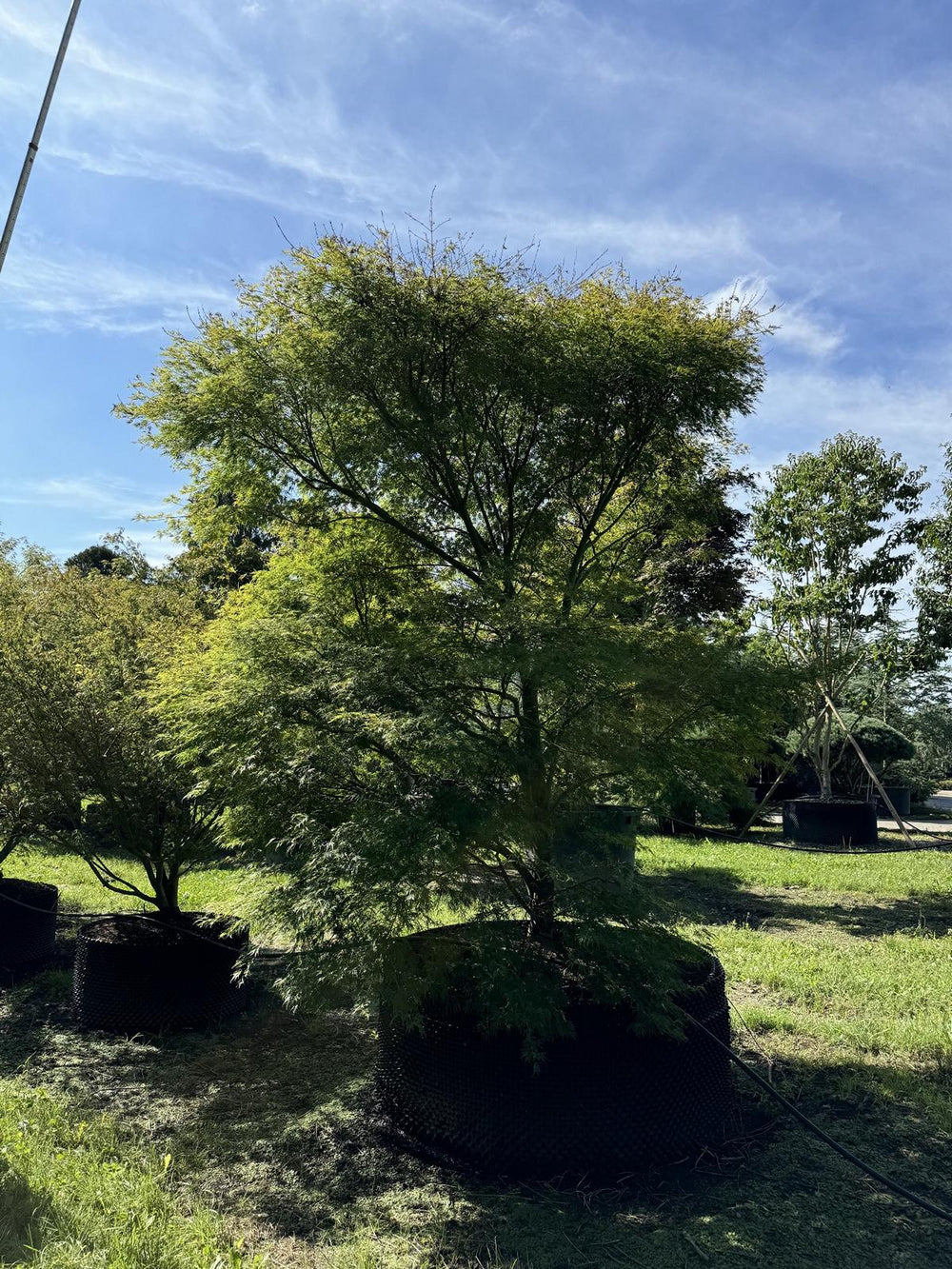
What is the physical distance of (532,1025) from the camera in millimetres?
3678

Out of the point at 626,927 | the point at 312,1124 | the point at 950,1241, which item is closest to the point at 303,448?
the point at 626,927

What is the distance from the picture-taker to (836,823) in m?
13.3

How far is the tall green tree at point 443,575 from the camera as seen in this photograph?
406 cm

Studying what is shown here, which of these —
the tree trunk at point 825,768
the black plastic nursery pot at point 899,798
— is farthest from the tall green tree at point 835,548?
the black plastic nursery pot at point 899,798

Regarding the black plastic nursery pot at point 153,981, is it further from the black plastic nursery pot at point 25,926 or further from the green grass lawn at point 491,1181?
the black plastic nursery pot at point 25,926

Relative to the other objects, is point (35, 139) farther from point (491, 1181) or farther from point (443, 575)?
point (491, 1181)

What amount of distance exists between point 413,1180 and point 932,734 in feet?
78.1

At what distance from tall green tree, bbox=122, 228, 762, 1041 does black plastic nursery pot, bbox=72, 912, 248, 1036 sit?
162 cm

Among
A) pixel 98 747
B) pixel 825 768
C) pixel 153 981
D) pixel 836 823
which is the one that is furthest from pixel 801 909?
pixel 98 747

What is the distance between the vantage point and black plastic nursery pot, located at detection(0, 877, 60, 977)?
6.98 m

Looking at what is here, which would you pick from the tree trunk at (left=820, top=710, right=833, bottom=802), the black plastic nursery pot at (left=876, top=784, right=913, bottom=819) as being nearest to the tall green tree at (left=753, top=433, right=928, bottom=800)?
the tree trunk at (left=820, top=710, right=833, bottom=802)

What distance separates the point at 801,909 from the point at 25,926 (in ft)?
24.0

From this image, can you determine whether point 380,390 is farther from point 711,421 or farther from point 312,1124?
point 312,1124

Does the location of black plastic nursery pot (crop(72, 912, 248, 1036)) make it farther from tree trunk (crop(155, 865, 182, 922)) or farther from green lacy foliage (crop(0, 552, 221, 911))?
green lacy foliage (crop(0, 552, 221, 911))
